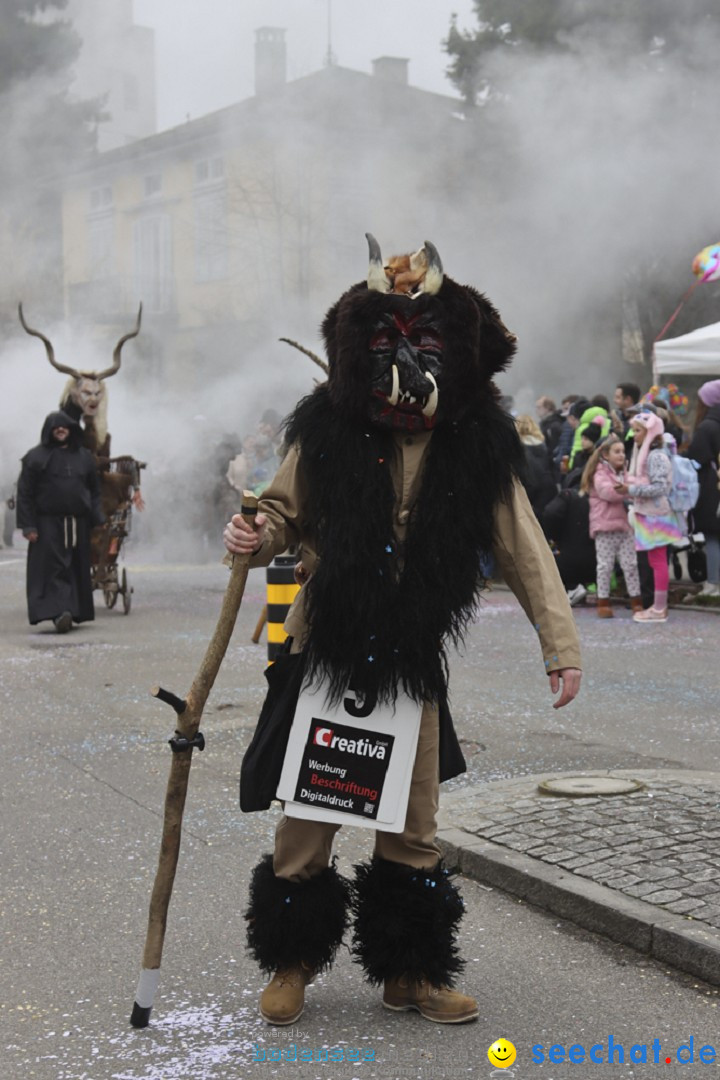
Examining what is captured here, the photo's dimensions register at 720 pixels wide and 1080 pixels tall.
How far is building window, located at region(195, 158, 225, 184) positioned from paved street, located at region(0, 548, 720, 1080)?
51.3ft

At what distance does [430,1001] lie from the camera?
3.38 meters

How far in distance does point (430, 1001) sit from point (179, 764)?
2.65 ft

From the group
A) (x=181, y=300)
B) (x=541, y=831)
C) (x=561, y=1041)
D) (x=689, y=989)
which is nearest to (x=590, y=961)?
(x=689, y=989)

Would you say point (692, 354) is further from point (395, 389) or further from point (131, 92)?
point (131, 92)

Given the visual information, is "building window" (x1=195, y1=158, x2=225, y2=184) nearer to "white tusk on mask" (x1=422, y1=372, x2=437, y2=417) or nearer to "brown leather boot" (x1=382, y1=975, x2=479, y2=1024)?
"white tusk on mask" (x1=422, y1=372, x2=437, y2=417)

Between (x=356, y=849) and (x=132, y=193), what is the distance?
2175cm

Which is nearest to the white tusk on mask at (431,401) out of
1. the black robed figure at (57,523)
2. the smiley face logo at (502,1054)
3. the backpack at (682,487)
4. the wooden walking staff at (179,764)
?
the wooden walking staff at (179,764)

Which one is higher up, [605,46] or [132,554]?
[605,46]

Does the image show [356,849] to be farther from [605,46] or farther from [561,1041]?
[605,46]

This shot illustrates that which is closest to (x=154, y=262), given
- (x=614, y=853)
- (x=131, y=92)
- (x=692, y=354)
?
(x=131, y=92)

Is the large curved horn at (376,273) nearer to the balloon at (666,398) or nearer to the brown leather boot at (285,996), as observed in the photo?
the brown leather boot at (285,996)

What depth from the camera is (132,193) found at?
82.3 ft

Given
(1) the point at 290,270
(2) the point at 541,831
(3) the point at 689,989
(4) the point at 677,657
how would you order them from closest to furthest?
(3) the point at 689,989, (2) the point at 541,831, (4) the point at 677,657, (1) the point at 290,270

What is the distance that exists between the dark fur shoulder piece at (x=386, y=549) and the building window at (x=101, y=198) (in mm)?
22020
